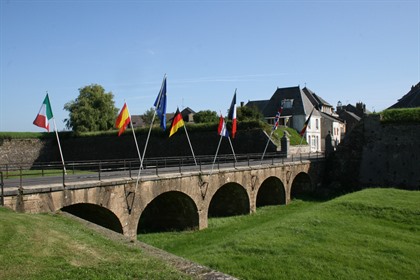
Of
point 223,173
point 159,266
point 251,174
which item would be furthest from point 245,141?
point 159,266

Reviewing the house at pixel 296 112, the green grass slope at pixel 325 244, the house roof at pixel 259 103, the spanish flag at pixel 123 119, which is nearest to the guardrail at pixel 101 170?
the spanish flag at pixel 123 119

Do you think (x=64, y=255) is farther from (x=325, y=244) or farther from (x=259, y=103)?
(x=259, y=103)

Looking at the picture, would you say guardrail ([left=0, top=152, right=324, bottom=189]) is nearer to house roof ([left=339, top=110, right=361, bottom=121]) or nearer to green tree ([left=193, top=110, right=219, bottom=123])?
green tree ([left=193, top=110, right=219, bottom=123])

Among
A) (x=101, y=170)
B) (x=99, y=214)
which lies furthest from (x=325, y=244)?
(x=101, y=170)

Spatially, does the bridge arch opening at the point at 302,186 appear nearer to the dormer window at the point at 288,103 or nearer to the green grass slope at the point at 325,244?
the green grass slope at the point at 325,244

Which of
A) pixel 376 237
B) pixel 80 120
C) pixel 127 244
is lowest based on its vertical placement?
pixel 376 237

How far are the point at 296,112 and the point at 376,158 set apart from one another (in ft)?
51.5

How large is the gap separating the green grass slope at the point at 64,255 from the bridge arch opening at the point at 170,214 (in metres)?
8.45

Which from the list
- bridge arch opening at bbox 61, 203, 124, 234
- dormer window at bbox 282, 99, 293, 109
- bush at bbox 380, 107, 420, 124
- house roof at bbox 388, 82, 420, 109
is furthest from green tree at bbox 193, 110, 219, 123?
bridge arch opening at bbox 61, 203, 124, 234

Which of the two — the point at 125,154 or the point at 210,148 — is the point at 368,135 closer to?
the point at 210,148

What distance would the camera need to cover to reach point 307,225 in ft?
46.5

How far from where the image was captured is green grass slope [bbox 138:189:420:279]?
1009 centimetres

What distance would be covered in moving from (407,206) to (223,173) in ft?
27.2

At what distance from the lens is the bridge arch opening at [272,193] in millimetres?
24641
